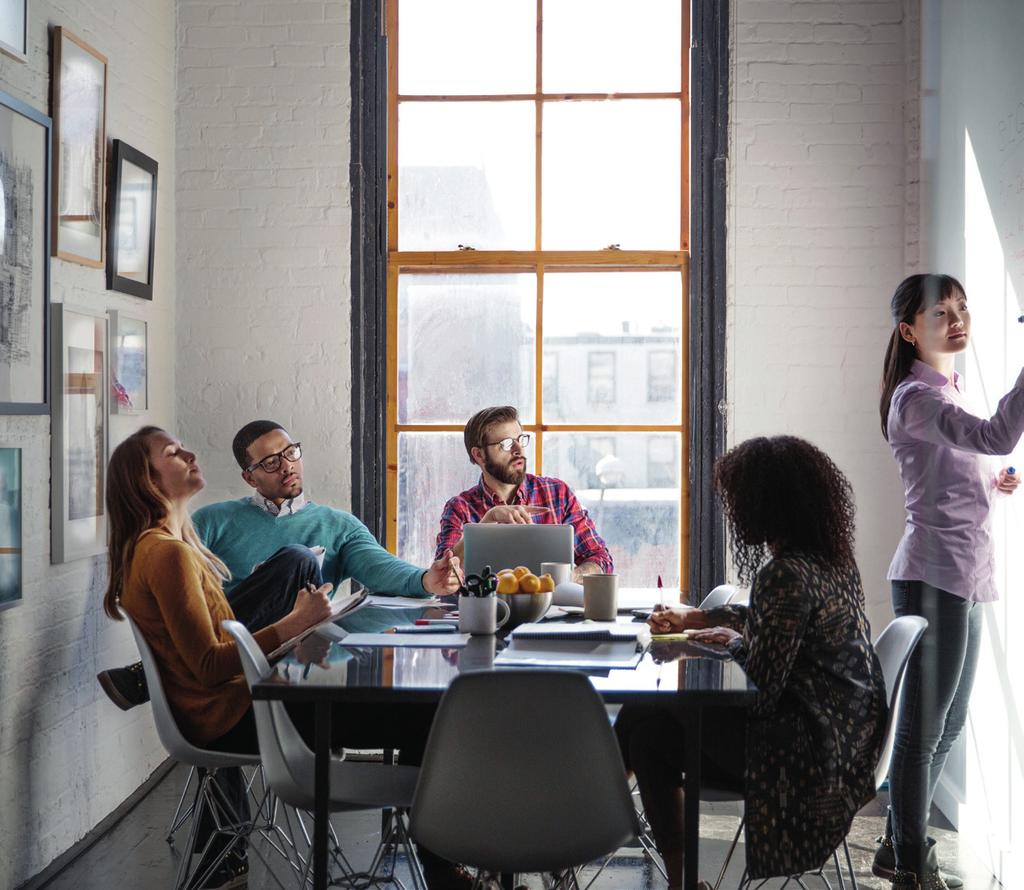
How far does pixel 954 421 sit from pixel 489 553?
1371 millimetres

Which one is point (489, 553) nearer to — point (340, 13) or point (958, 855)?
point (958, 855)

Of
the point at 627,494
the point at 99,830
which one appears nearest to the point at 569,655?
the point at 99,830

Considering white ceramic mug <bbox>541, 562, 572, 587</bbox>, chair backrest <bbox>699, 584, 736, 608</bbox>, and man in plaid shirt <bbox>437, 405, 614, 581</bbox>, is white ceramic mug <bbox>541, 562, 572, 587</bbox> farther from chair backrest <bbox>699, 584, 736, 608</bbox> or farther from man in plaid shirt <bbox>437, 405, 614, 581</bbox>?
man in plaid shirt <bbox>437, 405, 614, 581</bbox>

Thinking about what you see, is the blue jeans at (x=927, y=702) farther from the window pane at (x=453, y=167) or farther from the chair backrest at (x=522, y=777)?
the window pane at (x=453, y=167)

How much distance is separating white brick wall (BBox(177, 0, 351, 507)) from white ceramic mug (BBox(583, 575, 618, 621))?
6.66ft

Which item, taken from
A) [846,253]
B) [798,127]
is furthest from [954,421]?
[798,127]

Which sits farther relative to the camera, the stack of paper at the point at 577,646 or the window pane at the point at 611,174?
the window pane at the point at 611,174

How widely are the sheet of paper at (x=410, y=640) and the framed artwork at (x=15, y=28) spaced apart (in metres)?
1.96

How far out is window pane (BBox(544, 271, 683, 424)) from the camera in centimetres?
486

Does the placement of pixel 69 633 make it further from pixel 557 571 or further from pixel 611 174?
pixel 611 174

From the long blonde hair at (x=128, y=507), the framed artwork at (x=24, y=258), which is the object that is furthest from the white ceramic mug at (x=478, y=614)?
the framed artwork at (x=24, y=258)

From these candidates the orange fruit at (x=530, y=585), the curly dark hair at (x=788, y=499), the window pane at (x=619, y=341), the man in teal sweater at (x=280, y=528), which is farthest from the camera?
the window pane at (x=619, y=341)

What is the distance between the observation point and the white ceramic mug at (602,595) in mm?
2918

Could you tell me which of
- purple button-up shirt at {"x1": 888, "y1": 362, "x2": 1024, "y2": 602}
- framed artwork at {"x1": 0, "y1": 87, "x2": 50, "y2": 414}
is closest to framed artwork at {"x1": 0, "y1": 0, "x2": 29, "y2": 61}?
framed artwork at {"x1": 0, "y1": 87, "x2": 50, "y2": 414}
